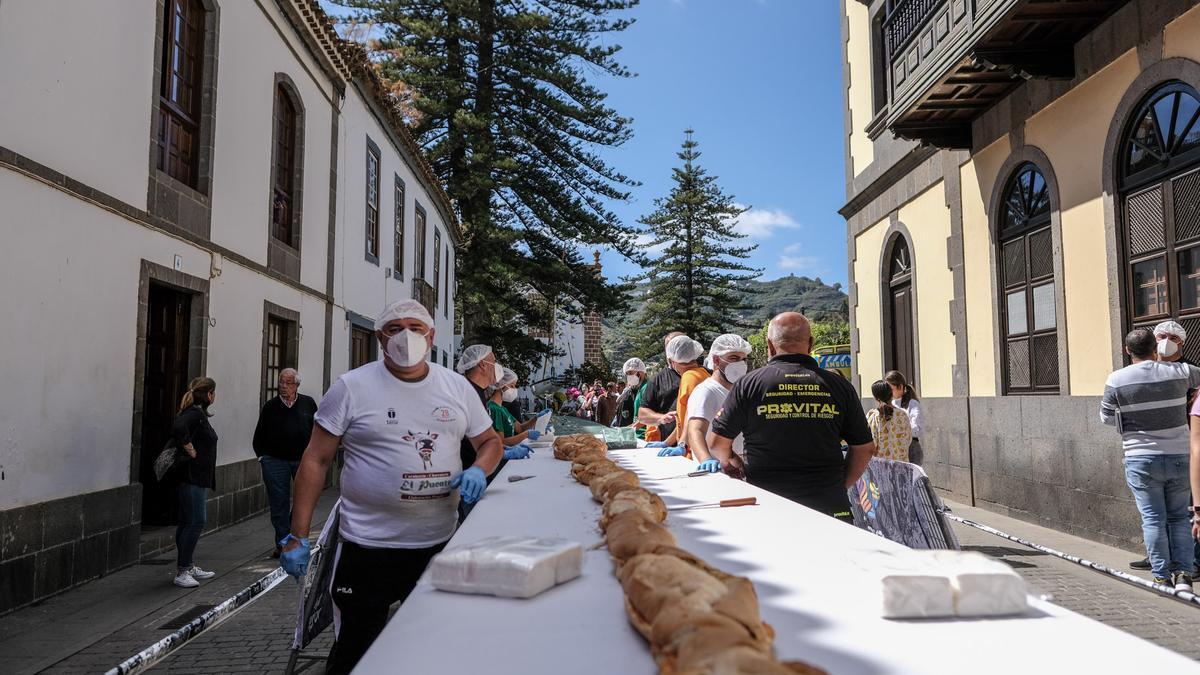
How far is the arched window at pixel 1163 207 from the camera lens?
6980mm

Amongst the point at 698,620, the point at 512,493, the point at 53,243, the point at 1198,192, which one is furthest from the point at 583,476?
the point at 1198,192

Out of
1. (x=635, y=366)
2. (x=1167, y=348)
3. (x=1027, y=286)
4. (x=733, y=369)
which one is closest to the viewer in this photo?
(x=733, y=369)

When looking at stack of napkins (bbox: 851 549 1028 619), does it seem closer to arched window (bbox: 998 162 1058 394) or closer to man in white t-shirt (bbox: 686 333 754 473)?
man in white t-shirt (bbox: 686 333 754 473)

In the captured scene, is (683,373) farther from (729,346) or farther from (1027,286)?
(1027,286)

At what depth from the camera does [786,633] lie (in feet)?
5.09

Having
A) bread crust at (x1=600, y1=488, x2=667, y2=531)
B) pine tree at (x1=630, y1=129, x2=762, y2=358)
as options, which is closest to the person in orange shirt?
bread crust at (x1=600, y1=488, x2=667, y2=531)

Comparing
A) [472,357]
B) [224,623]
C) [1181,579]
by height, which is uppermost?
[472,357]

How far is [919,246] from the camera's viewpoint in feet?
41.8

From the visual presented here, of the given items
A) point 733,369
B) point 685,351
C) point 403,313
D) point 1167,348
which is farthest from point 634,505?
point 1167,348

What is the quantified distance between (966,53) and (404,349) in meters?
8.28

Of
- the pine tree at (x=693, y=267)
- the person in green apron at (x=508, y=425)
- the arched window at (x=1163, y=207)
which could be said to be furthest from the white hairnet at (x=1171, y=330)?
the pine tree at (x=693, y=267)

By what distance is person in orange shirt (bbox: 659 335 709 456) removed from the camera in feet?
19.3

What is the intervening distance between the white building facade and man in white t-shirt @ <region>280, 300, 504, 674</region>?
3.92 m

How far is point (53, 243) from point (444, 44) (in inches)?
787
